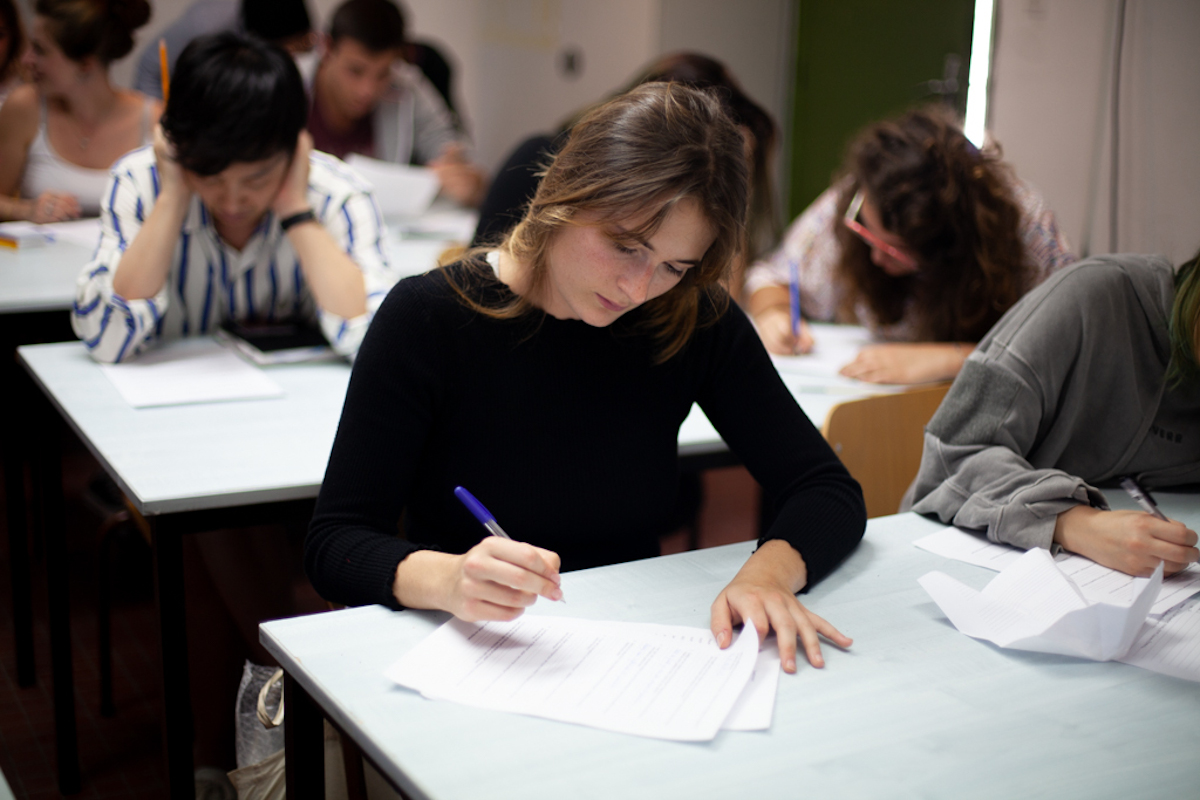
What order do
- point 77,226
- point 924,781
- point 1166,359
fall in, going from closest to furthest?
point 924,781 < point 1166,359 < point 77,226

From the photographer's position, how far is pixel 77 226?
276 centimetres

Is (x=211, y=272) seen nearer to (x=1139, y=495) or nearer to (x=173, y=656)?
(x=173, y=656)

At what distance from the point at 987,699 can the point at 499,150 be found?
5.75 meters

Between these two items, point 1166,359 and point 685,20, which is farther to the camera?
point 685,20

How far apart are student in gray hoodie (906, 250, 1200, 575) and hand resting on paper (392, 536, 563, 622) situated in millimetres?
633

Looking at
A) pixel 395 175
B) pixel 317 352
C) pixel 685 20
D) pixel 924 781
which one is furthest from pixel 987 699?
pixel 685 20

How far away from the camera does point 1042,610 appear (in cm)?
98

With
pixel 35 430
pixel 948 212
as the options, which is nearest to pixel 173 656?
A: pixel 35 430

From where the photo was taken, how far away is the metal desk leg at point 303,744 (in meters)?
0.91

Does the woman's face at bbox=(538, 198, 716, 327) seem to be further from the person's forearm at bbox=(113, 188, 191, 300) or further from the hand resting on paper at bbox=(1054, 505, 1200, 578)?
the person's forearm at bbox=(113, 188, 191, 300)

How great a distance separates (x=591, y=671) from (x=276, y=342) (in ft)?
4.21

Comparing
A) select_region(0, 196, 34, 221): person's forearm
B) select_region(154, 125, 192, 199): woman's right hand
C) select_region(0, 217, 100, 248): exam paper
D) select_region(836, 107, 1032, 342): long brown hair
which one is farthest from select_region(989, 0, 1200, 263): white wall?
select_region(0, 196, 34, 221): person's forearm

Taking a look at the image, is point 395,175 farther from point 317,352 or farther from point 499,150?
point 499,150

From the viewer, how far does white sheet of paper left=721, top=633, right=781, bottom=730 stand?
2.62 feet
